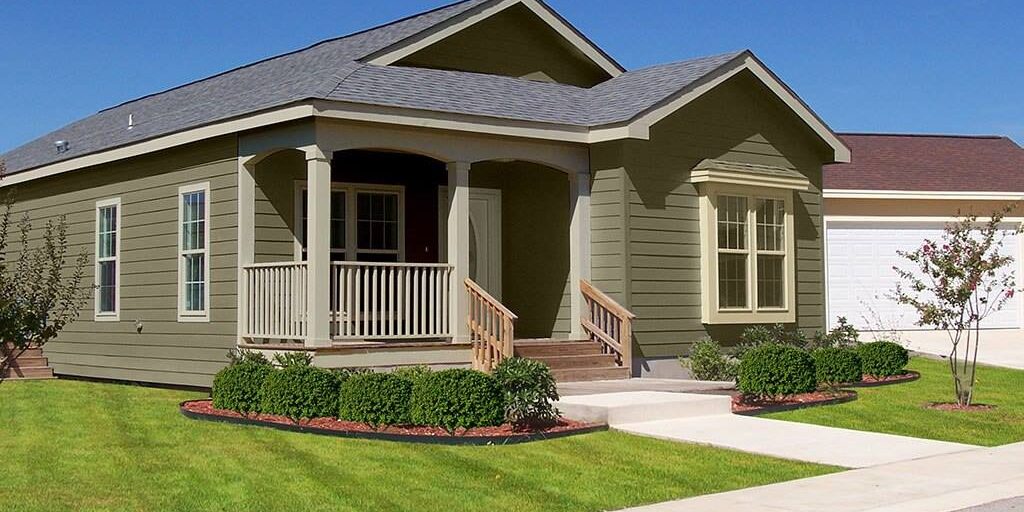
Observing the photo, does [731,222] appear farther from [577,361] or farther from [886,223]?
[886,223]

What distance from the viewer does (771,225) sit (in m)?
19.9

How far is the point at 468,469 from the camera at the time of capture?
1073cm

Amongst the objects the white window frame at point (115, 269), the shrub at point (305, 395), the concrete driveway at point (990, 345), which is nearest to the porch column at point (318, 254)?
the shrub at point (305, 395)

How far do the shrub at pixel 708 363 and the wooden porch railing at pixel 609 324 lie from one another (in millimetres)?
1177

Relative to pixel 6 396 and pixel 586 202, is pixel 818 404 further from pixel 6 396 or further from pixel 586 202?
pixel 6 396

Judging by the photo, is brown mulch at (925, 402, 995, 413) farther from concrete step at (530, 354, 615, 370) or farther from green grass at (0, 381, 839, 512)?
green grass at (0, 381, 839, 512)

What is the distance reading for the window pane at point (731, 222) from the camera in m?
19.2

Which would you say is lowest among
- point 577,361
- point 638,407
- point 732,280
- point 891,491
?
point 891,491

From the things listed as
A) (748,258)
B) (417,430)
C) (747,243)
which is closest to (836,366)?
(748,258)

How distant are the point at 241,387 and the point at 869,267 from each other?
17.7 meters

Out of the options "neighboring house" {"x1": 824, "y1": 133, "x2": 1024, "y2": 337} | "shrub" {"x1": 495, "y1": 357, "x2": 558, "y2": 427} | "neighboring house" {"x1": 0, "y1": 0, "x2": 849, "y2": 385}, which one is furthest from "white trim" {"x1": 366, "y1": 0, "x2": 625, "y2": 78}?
"neighboring house" {"x1": 824, "y1": 133, "x2": 1024, "y2": 337}

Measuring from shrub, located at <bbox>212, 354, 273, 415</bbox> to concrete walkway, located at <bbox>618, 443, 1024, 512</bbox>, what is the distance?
6208 mm

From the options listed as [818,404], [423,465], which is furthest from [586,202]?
[423,465]

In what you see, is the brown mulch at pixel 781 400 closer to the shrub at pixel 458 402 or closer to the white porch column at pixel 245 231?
the shrub at pixel 458 402
